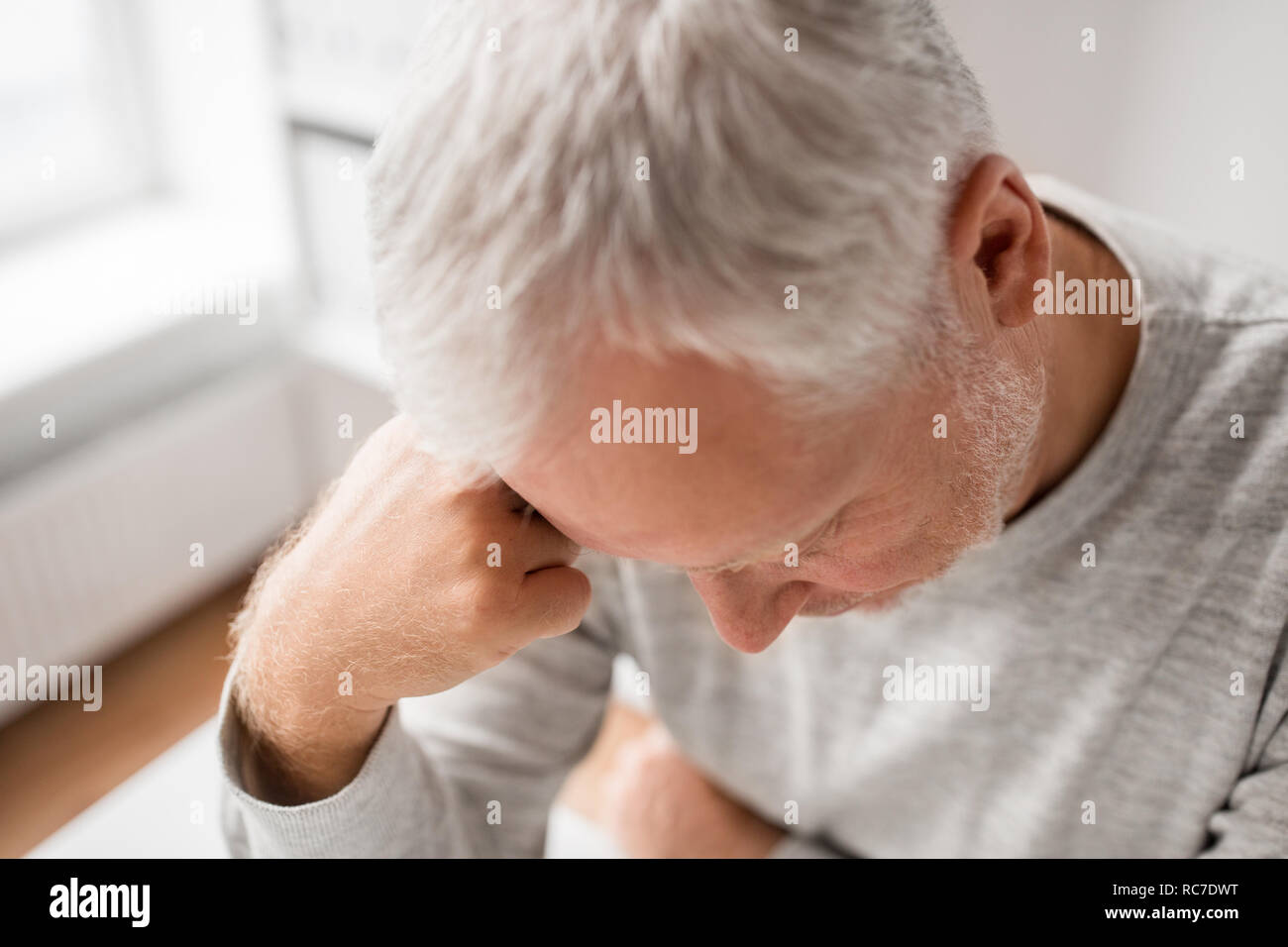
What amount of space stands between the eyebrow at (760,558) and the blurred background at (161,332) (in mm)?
1350

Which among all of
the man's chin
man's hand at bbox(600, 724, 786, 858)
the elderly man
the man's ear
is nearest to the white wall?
the elderly man

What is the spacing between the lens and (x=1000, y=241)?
702 mm

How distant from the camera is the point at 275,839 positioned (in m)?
0.95

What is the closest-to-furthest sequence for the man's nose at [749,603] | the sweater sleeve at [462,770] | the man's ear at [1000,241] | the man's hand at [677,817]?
the man's ear at [1000,241] < the man's nose at [749,603] < the sweater sleeve at [462,770] < the man's hand at [677,817]

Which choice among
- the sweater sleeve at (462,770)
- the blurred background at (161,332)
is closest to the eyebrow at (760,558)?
the sweater sleeve at (462,770)

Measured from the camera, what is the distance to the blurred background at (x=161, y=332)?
199 cm

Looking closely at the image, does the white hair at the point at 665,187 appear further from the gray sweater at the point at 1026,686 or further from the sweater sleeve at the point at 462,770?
the sweater sleeve at the point at 462,770

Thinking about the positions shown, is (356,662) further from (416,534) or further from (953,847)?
(953,847)

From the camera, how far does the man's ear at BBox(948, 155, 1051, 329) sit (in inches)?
25.6

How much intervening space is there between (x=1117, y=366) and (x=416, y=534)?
1.96ft

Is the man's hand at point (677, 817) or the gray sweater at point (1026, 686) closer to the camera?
the gray sweater at point (1026, 686)

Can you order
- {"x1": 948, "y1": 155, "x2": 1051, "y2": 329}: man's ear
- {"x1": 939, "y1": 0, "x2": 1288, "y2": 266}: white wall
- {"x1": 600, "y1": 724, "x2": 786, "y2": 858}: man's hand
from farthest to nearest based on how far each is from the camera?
{"x1": 600, "y1": 724, "x2": 786, "y2": 858}: man's hand, {"x1": 939, "y1": 0, "x2": 1288, "y2": 266}: white wall, {"x1": 948, "y1": 155, "x2": 1051, "y2": 329}: man's ear

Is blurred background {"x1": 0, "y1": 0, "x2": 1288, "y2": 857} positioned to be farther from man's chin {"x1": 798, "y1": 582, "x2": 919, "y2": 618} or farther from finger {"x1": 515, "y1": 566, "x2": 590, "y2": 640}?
man's chin {"x1": 798, "y1": 582, "x2": 919, "y2": 618}

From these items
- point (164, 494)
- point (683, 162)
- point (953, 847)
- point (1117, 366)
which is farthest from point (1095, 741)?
point (164, 494)
